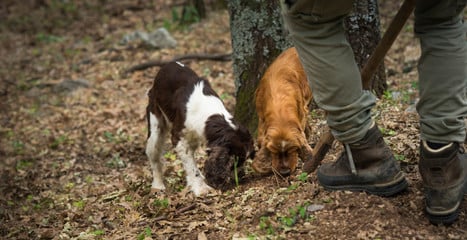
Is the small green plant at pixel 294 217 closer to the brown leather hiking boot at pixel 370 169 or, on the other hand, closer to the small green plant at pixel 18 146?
the brown leather hiking boot at pixel 370 169

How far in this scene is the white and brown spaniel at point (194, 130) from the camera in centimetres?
522

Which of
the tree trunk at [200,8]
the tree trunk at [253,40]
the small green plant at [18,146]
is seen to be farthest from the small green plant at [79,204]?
the tree trunk at [200,8]

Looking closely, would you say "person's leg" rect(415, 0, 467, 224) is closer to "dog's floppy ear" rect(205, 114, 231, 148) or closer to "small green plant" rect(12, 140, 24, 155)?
"dog's floppy ear" rect(205, 114, 231, 148)

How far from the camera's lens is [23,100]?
10633 millimetres

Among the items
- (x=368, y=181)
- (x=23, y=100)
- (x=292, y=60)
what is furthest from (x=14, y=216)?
(x=23, y=100)

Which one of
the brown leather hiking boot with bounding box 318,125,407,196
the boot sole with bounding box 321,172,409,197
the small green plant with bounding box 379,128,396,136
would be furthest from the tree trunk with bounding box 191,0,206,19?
the boot sole with bounding box 321,172,409,197

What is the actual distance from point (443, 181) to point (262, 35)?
3024mm

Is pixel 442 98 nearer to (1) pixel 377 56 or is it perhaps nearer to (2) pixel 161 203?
(1) pixel 377 56

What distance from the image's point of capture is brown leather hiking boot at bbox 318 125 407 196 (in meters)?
3.86

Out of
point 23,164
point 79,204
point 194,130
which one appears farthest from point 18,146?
point 194,130

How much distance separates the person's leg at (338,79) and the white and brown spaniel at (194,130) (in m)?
1.54

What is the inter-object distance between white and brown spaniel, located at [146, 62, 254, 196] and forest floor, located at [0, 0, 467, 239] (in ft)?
0.62

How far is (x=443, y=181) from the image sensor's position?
357cm

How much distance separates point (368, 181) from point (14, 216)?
3864 millimetres
